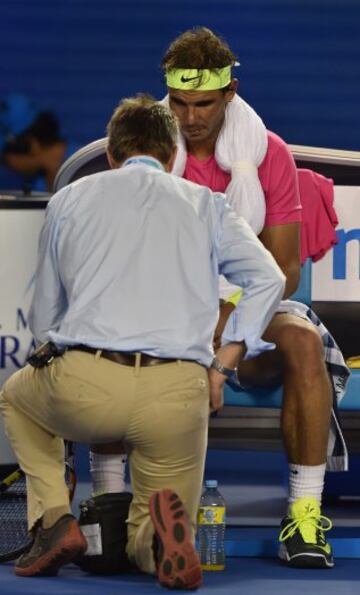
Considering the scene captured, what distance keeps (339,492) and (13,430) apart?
2.01 metres

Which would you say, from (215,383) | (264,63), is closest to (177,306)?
(215,383)

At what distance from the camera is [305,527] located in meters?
3.85

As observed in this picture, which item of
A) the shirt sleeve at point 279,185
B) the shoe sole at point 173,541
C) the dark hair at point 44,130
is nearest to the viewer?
the shoe sole at point 173,541

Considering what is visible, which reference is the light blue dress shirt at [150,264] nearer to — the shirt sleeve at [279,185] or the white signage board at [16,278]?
the shirt sleeve at [279,185]

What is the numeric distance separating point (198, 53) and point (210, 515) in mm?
1361

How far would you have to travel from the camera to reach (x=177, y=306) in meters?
3.54

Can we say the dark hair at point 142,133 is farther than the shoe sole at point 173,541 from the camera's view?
Yes

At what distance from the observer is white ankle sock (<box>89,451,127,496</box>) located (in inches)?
160

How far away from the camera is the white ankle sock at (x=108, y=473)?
4066 millimetres

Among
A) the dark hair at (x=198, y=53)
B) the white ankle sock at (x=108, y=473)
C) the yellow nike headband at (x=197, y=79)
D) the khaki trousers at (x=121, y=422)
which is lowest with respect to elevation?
the white ankle sock at (x=108, y=473)

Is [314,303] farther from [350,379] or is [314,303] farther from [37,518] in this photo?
[37,518]

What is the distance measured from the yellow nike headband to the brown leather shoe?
1.38m

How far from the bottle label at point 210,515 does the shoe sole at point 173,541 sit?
22.1 inches

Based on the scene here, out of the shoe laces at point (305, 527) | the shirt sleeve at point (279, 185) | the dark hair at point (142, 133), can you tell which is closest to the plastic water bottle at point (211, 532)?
the shoe laces at point (305, 527)
